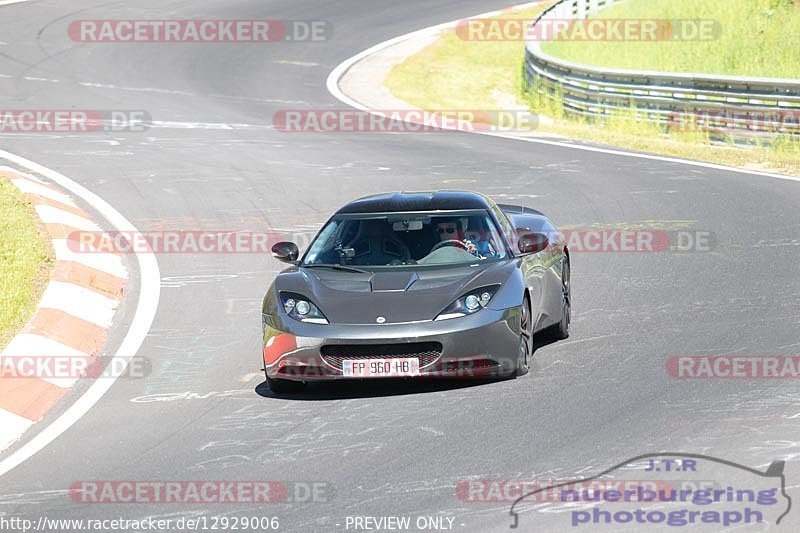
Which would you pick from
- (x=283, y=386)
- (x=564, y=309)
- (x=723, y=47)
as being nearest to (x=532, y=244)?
(x=564, y=309)

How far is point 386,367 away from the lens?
8.74m

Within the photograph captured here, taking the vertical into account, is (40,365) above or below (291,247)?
below

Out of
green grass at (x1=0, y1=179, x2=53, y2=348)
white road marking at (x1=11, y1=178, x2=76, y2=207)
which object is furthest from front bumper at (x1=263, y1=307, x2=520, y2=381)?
white road marking at (x1=11, y1=178, x2=76, y2=207)

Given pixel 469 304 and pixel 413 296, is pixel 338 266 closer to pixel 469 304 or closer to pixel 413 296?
pixel 413 296

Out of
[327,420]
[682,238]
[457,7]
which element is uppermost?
[327,420]

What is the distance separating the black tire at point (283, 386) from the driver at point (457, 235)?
1628mm

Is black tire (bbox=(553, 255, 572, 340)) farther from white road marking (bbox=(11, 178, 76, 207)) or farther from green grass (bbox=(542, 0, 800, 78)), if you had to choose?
green grass (bbox=(542, 0, 800, 78))

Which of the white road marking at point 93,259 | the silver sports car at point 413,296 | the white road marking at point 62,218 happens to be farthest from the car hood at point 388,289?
the white road marking at point 62,218

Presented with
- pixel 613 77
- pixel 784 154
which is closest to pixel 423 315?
pixel 784 154

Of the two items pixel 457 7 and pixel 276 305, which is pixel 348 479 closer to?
pixel 276 305

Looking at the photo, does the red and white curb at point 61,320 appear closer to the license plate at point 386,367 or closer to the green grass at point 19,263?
the green grass at point 19,263

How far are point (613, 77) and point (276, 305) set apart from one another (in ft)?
47.4

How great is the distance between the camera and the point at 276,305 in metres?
9.36

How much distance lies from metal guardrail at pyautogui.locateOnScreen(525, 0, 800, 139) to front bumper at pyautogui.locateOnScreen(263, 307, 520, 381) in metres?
11.6
